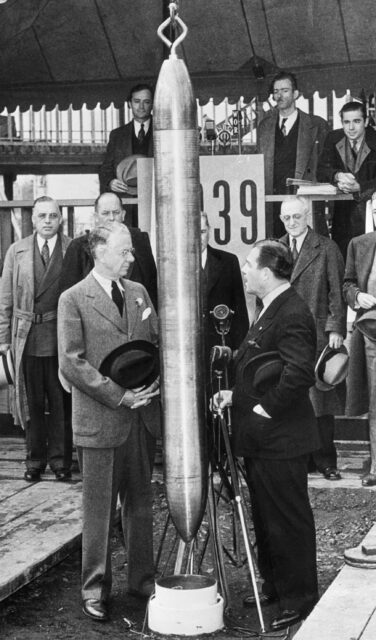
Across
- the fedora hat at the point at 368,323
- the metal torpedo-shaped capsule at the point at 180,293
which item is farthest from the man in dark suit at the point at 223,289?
the metal torpedo-shaped capsule at the point at 180,293

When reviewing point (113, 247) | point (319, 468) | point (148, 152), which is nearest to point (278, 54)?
point (148, 152)

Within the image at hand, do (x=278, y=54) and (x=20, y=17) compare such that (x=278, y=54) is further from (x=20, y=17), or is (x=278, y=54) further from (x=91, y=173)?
(x=91, y=173)

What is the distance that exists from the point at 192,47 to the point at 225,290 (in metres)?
3.29

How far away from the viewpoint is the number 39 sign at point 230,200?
891 cm

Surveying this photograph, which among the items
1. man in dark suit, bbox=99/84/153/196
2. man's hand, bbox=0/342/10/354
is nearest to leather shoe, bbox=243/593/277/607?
man's hand, bbox=0/342/10/354

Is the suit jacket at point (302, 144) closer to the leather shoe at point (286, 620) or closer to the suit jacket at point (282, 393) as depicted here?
the suit jacket at point (282, 393)

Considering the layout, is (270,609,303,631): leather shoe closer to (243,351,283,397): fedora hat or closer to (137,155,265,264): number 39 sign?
(243,351,283,397): fedora hat

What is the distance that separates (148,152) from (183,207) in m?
3.96

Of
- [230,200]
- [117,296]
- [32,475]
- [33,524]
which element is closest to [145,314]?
[117,296]

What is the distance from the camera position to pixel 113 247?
5.90 metres

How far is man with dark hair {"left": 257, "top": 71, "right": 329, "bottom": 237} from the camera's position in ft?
29.4

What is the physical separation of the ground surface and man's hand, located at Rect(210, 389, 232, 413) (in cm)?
100

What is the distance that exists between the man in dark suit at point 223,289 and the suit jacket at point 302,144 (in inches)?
56.7

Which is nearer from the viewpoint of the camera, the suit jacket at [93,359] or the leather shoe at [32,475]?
the suit jacket at [93,359]
